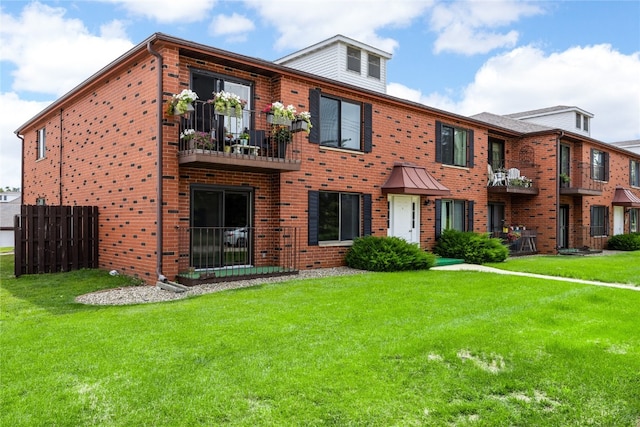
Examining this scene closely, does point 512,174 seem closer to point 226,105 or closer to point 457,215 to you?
point 457,215

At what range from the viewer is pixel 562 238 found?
23.7 meters

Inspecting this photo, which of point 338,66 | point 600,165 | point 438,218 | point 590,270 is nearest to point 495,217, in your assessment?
point 438,218

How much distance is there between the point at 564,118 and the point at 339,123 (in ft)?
65.7

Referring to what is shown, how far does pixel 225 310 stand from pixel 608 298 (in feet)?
22.9

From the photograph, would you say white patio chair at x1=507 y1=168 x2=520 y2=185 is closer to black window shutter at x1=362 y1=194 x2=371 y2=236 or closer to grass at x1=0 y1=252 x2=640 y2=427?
black window shutter at x1=362 y1=194 x2=371 y2=236

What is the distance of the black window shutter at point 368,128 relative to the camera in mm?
14883

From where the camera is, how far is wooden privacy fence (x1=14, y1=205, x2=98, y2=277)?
12.2 meters

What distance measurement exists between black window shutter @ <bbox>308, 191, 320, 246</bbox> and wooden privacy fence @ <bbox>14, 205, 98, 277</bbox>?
20.4ft

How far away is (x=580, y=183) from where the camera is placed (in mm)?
23406

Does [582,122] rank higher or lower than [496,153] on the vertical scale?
higher

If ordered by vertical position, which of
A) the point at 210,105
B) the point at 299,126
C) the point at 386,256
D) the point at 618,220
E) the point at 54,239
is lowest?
the point at 386,256

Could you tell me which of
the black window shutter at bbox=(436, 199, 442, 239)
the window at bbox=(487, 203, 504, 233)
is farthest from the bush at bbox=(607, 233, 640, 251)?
the black window shutter at bbox=(436, 199, 442, 239)

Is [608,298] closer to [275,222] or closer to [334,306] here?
[334,306]

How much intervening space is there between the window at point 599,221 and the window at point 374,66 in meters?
14.2
